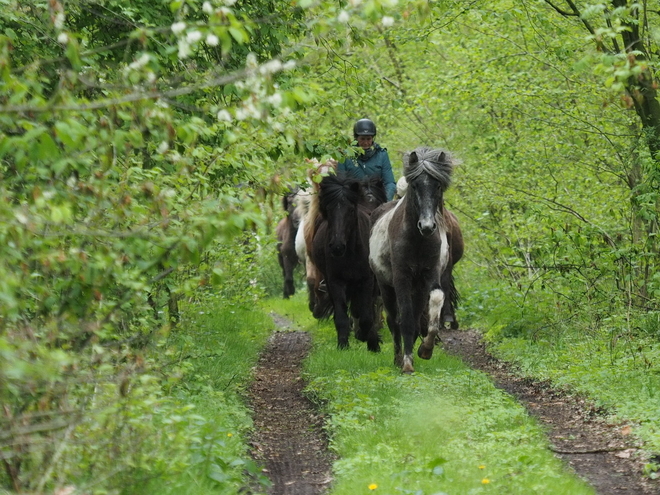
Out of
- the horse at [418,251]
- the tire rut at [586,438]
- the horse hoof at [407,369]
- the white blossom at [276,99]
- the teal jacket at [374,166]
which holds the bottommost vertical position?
the tire rut at [586,438]

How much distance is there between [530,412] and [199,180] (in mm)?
4017

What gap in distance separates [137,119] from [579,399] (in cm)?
580

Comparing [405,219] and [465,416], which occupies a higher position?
[405,219]

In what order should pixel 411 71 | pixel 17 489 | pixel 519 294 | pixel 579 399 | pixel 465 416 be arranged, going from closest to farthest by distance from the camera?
1. pixel 17 489
2. pixel 465 416
3. pixel 579 399
4. pixel 519 294
5. pixel 411 71

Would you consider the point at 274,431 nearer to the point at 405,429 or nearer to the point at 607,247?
the point at 405,429

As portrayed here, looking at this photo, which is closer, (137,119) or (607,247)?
(137,119)

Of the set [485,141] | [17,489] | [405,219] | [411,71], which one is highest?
[411,71]

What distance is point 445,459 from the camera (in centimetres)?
645

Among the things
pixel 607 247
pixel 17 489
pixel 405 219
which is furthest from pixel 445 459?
pixel 607 247

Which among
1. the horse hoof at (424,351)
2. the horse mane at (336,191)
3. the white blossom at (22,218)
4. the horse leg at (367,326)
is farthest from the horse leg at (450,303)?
the white blossom at (22,218)

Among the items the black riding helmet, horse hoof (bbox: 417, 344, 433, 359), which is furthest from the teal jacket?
horse hoof (bbox: 417, 344, 433, 359)

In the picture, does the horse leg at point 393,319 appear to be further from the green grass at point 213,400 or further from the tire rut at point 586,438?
the green grass at point 213,400

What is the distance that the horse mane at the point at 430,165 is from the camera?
996cm

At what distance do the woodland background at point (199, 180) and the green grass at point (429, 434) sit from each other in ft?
4.03
